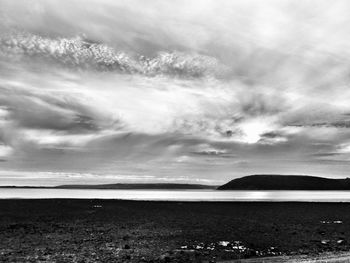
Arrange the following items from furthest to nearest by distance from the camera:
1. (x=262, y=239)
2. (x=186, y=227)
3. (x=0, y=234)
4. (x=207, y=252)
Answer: (x=186, y=227)
(x=0, y=234)
(x=262, y=239)
(x=207, y=252)

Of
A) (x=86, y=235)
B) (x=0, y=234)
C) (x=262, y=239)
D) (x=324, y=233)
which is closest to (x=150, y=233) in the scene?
(x=86, y=235)

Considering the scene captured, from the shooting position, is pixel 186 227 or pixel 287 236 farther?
pixel 186 227

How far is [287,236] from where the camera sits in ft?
107

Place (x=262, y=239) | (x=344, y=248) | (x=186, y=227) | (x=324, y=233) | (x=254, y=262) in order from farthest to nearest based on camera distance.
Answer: (x=186, y=227), (x=324, y=233), (x=262, y=239), (x=344, y=248), (x=254, y=262)

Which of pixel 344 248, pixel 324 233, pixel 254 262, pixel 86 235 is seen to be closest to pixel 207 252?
pixel 254 262

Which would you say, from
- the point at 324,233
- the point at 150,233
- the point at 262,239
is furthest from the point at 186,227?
the point at 324,233

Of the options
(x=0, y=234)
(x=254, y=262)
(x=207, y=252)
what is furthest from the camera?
(x=0, y=234)

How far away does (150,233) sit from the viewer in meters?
34.4

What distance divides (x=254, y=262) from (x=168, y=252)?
5975 millimetres

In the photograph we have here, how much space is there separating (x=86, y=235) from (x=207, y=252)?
40.4 feet

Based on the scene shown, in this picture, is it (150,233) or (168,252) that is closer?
(168,252)

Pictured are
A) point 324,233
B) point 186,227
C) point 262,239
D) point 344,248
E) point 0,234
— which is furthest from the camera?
point 186,227

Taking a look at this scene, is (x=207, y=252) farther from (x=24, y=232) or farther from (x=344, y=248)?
(x=24, y=232)

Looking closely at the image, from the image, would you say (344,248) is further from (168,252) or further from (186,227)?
(186,227)
